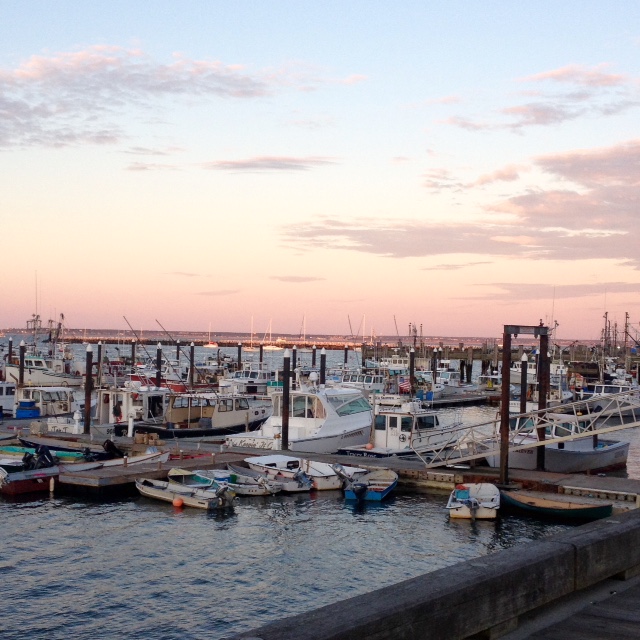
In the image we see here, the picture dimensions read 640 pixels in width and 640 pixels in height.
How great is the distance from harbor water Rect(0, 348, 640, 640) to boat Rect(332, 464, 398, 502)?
0.42m

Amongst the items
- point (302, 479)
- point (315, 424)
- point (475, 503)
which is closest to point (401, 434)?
point (315, 424)

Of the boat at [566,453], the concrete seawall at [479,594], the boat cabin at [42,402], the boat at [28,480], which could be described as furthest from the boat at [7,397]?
the concrete seawall at [479,594]

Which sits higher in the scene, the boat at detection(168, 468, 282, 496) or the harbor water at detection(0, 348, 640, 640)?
the boat at detection(168, 468, 282, 496)

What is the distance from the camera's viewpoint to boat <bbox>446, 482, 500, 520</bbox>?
81.7ft

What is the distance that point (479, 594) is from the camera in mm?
6941

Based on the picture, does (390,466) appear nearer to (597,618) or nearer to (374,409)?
(374,409)

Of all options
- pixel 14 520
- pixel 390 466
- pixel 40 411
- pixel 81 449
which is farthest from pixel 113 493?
pixel 40 411

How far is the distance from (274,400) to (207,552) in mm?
15058

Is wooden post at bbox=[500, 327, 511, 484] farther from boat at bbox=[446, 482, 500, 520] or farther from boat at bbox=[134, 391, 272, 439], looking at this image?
boat at bbox=[134, 391, 272, 439]

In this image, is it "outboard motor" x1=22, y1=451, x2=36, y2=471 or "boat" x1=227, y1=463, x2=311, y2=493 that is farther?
"outboard motor" x1=22, y1=451, x2=36, y2=471

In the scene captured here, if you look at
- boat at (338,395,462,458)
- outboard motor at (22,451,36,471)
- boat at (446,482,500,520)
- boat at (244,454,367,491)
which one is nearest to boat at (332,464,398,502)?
boat at (244,454,367,491)

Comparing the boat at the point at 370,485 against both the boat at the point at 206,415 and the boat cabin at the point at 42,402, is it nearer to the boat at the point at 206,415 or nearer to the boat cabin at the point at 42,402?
the boat at the point at 206,415

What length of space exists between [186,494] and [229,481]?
1933 millimetres

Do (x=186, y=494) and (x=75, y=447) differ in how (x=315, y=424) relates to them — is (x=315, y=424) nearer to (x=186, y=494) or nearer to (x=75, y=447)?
(x=186, y=494)
